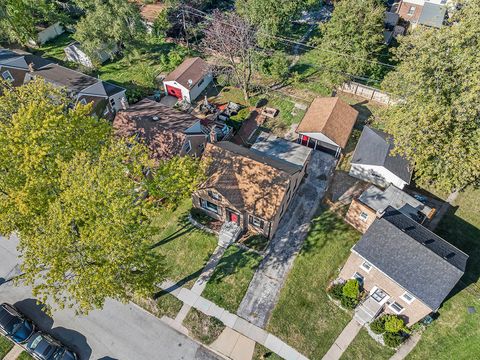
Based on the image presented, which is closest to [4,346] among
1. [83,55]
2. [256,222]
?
[256,222]

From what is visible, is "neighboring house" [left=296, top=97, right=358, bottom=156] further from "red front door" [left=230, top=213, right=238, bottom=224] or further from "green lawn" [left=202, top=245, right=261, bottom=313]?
"green lawn" [left=202, top=245, right=261, bottom=313]

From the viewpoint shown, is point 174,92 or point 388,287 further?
point 174,92

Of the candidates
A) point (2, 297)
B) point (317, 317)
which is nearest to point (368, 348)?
point (317, 317)

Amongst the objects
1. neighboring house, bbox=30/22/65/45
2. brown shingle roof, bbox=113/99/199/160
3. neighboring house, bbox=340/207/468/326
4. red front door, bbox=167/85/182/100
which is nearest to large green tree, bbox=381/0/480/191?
neighboring house, bbox=340/207/468/326

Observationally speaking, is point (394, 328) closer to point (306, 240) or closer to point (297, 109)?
point (306, 240)

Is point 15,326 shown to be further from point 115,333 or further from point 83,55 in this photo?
point 83,55

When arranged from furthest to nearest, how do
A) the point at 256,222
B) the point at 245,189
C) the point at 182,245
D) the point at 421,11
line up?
the point at 421,11, the point at 182,245, the point at 256,222, the point at 245,189
